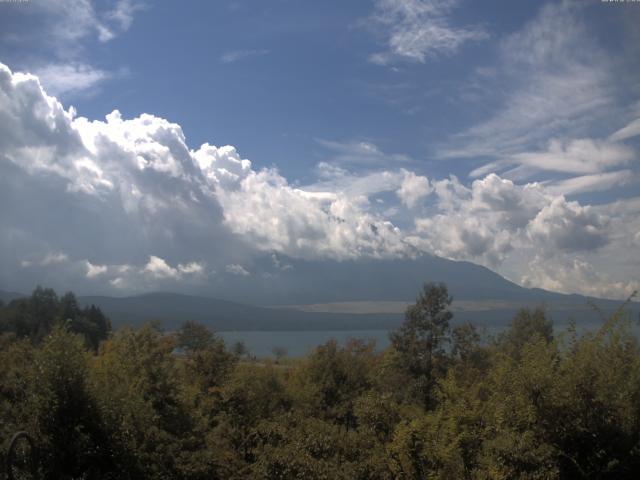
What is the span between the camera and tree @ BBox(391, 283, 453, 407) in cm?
3195

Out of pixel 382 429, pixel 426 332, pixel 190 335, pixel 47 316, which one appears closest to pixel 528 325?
pixel 426 332

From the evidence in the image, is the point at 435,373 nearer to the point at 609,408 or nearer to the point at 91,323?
the point at 609,408

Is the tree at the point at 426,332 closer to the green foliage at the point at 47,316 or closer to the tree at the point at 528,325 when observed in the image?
the tree at the point at 528,325

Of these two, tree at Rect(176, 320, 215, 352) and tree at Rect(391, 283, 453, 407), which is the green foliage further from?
tree at Rect(391, 283, 453, 407)

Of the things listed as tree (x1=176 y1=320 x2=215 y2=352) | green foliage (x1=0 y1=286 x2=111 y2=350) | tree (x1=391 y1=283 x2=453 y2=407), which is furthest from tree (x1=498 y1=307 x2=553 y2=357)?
green foliage (x1=0 y1=286 x2=111 y2=350)

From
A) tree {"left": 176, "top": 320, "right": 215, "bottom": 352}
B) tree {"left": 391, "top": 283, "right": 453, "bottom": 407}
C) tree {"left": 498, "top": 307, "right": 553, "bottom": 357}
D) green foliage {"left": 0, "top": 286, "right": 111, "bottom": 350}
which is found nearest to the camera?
tree {"left": 391, "top": 283, "right": 453, "bottom": 407}

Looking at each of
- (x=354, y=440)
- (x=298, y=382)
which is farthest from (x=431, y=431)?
(x=298, y=382)

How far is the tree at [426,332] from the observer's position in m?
32.0

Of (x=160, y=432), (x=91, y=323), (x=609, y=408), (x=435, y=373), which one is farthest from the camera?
(x=91, y=323)

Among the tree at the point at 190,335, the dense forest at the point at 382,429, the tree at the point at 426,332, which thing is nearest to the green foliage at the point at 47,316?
the tree at the point at 190,335

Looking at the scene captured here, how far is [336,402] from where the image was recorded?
33.7 metres

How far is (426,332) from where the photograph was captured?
32.3 meters

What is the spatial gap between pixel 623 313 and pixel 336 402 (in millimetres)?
19890

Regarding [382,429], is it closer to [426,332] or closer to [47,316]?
[426,332]
